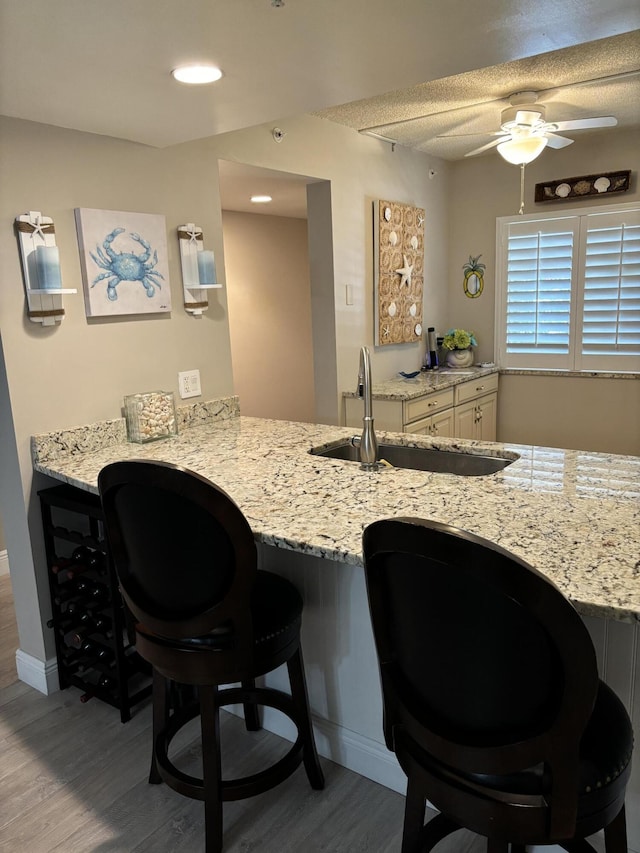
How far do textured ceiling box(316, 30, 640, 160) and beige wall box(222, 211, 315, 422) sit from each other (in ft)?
6.04

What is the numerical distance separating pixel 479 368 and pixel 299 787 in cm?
349

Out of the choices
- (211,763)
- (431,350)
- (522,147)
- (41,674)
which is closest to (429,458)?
(211,763)

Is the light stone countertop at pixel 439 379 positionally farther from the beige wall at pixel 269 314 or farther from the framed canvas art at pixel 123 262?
the beige wall at pixel 269 314

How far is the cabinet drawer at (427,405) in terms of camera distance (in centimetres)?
371

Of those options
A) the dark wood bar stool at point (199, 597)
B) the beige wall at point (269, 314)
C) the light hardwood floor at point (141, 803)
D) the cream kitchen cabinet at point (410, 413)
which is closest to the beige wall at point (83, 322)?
the light hardwood floor at point (141, 803)

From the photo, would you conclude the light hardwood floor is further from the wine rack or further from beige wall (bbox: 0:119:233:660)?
beige wall (bbox: 0:119:233:660)

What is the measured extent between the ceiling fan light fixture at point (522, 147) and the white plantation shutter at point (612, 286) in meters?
1.36

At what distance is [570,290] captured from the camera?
449 cm

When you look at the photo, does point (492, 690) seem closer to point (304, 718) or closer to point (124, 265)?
point (304, 718)

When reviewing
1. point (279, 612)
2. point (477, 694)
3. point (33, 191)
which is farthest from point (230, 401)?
point (477, 694)

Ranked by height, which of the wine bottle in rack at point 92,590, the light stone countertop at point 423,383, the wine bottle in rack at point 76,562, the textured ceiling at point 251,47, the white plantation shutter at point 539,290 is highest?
the textured ceiling at point 251,47

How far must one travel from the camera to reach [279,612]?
1.63 meters

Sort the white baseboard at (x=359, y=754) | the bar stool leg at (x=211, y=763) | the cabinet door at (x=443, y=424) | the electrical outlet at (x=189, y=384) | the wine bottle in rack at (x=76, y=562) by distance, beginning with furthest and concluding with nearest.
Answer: the cabinet door at (x=443, y=424) < the electrical outlet at (x=189, y=384) < the wine bottle in rack at (x=76, y=562) < the white baseboard at (x=359, y=754) < the bar stool leg at (x=211, y=763)

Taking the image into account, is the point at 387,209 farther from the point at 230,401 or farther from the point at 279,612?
the point at 279,612
